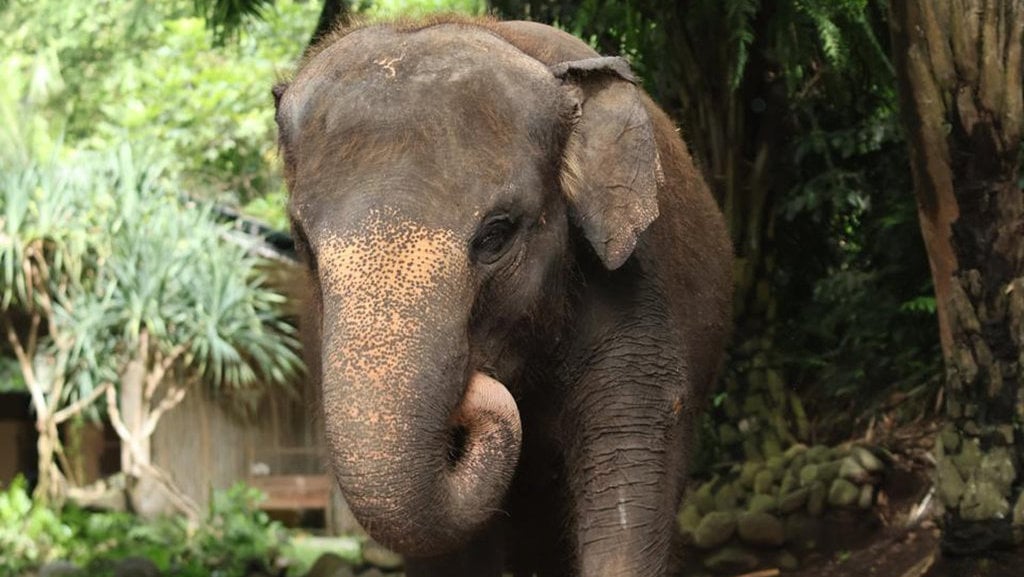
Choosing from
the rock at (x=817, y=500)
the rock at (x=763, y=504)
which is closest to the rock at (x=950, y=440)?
the rock at (x=817, y=500)

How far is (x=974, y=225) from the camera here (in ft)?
20.7

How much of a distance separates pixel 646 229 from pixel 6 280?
9746 mm

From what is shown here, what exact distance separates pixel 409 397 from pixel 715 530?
5.04 meters

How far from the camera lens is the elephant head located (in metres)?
3.34

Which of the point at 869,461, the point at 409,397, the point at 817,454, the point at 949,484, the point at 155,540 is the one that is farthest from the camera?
the point at 155,540

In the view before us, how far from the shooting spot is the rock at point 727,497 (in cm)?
856

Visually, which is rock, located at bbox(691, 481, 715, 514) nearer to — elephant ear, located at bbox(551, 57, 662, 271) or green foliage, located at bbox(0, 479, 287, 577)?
green foliage, located at bbox(0, 479, 287, 577)

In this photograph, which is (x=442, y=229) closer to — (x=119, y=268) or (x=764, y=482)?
(x=764, y=482)

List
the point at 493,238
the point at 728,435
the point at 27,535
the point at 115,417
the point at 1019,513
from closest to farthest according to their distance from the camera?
1. the point at 493,238
2. the point at 1019,513
3. the point at 728,435
4. the point at 27,535
5. the point at 115,417

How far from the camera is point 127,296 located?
13875 millimetres

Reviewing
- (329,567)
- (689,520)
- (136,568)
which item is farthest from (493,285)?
(136,568)

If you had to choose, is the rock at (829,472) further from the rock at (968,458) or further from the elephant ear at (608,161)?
the elephant ear at (608,161)

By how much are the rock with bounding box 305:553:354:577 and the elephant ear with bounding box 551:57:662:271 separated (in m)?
6.03

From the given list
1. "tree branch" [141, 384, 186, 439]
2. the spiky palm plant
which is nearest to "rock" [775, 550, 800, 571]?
the spiky palm plant
